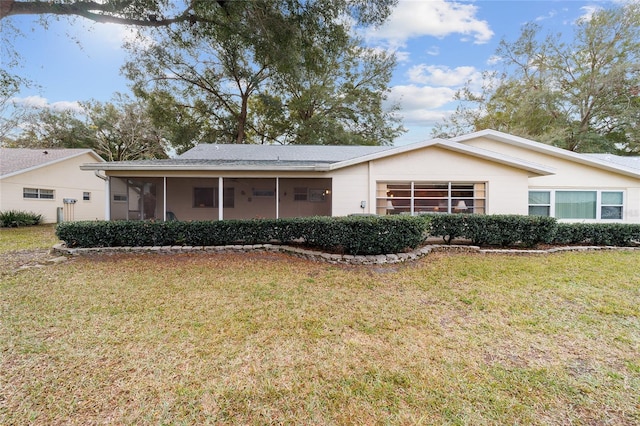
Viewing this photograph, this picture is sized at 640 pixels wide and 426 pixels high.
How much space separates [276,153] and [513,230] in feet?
34.9

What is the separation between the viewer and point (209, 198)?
13141 millimetres

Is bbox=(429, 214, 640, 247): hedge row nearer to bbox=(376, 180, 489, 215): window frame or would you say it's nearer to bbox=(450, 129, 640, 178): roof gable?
bbox=(376, 180, 489, 215): window frame

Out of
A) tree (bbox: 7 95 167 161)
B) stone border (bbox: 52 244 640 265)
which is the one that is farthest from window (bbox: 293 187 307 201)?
tree (bbox: 7 95 167 161)

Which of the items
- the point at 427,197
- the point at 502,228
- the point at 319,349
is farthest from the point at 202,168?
the point at 502,228

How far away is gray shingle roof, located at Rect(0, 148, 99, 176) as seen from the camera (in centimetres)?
1523

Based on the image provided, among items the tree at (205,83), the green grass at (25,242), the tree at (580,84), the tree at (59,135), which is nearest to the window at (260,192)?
the tree at (205,83)

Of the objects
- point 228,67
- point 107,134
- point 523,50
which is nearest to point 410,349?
point 228,67

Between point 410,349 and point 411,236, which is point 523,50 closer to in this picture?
point 411,236

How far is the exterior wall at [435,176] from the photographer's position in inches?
381

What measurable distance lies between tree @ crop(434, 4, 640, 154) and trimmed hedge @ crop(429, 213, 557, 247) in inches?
523

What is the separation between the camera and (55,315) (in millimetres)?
4117

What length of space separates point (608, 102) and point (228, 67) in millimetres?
26638

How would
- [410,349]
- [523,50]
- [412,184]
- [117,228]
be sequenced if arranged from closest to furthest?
[410,349] < [117,228] < [412,184] < [523,50]

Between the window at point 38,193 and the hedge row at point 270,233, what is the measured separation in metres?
11.7
